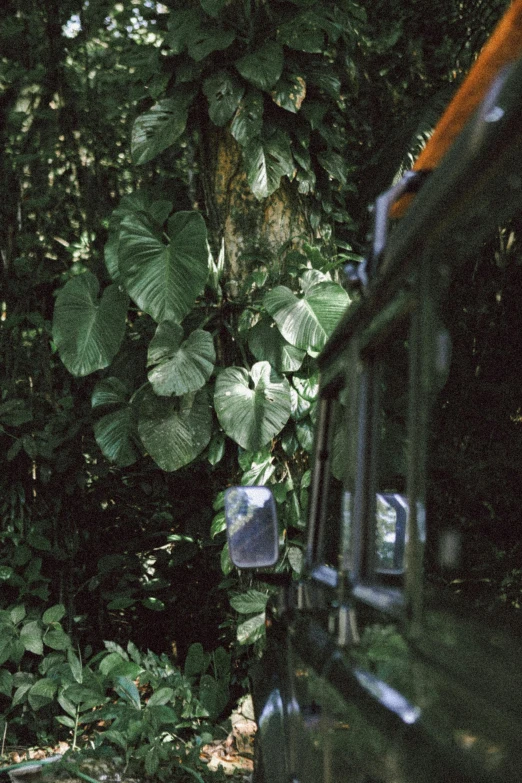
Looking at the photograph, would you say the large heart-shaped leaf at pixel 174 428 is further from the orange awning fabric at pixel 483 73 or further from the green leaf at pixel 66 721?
the orange awning fabric at pixel 483 73

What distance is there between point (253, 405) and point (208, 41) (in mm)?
1556

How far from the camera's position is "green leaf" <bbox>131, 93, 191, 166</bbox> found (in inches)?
164

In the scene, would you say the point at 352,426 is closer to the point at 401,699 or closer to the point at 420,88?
the point at 401,699

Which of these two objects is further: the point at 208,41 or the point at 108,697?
the point at 108,697

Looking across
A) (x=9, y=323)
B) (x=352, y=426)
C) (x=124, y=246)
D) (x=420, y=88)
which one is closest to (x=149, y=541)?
(x=9, y=323)

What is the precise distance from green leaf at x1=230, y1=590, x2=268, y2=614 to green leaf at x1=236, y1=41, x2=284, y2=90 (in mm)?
2163

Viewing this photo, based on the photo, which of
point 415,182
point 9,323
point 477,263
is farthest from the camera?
point 9,323

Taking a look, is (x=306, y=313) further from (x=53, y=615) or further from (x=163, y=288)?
(x=53, y=615)

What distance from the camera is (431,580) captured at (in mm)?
1007

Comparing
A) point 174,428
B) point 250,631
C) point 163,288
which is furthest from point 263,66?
point 250,631

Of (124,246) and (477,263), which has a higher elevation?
(124,246)

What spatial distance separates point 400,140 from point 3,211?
230 cm

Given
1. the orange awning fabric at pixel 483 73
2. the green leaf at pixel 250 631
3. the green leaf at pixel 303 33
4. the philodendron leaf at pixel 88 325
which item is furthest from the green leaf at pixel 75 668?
the orange awning fabric at pixel 483 73

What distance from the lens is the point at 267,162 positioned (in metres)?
4.06
